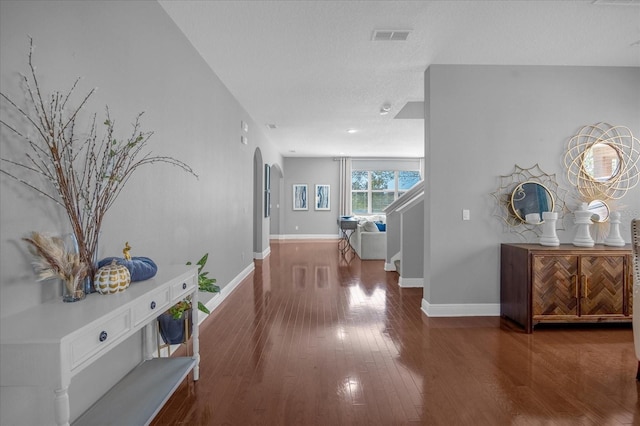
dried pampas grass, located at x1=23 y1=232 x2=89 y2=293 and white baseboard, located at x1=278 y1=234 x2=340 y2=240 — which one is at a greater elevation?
dried pampas grass, located at x1=23 y1=232 x2=89 y2=293

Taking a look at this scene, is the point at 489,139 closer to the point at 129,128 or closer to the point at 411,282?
the point at 411,282

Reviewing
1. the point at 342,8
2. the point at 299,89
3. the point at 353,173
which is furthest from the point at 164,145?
the point at 353,173

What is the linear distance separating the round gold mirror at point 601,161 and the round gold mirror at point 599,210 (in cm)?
26

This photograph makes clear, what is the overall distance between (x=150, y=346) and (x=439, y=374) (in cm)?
212

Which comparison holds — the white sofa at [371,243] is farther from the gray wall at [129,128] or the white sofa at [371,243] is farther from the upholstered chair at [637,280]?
the upholstered chair at [637,280]

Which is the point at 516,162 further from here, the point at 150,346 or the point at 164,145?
the point at 150,346

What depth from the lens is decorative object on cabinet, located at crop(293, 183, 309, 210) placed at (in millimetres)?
11727

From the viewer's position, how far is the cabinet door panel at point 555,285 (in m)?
3.43

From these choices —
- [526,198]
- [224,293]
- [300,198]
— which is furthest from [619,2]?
[300,198]

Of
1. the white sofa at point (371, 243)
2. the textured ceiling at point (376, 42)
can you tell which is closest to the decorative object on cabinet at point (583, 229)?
the textured ceiling at point (376, 42)

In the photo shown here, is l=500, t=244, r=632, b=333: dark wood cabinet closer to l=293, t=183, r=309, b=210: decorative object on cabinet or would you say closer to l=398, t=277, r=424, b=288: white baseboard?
l=398, t=277, r=424, b=288: white baseboard

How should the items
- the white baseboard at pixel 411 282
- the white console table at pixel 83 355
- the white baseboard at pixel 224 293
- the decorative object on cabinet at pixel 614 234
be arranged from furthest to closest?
1. the white baseboard at pixel 411 282
2. the white baseboard at pixel 224 293
3. the decorative object on cabinet at pixel 614 234
4. the white console table at pixel 83 355

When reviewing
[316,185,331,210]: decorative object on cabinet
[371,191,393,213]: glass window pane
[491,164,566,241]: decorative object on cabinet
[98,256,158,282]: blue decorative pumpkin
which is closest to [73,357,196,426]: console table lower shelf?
[98,256,158,282]: blue decorative pumpkin

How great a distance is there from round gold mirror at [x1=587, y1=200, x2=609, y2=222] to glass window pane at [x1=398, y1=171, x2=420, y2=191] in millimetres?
7896
